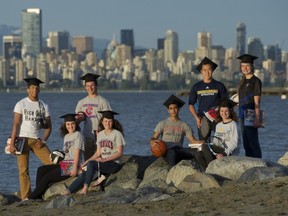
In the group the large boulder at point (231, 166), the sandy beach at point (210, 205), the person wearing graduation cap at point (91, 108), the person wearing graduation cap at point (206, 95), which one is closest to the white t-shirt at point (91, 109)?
the person wearing graduation cap at point (91, 108)

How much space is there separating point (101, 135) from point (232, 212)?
12.0 ft

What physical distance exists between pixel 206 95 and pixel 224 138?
2.78 ft

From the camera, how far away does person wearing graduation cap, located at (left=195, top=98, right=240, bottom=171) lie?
1570cm

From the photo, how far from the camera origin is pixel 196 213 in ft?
41.4

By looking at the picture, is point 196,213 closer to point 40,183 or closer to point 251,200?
point 251,200

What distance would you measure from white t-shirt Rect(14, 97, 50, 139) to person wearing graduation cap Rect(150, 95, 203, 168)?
4.94 ft

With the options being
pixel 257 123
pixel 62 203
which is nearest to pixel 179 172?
pixel 257 123

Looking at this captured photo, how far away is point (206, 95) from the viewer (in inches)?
643

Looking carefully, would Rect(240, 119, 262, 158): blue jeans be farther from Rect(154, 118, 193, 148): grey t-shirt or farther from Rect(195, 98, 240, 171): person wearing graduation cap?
Rect(154, 118, 193, 148): grey t-shirt

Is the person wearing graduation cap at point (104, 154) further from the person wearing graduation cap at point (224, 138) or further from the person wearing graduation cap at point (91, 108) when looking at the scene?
the person wearing graduation cap at point (224, 138)

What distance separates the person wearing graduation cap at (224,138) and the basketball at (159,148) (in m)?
0.50

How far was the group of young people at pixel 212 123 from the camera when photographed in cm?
1575

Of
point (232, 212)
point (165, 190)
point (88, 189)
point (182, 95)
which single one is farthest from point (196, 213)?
point (182, 95)

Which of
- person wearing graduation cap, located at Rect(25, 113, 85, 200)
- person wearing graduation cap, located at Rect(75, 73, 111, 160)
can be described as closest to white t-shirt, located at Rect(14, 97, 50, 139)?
person wearing graduation cap, located at Rect(25, 113, 85, 200)
